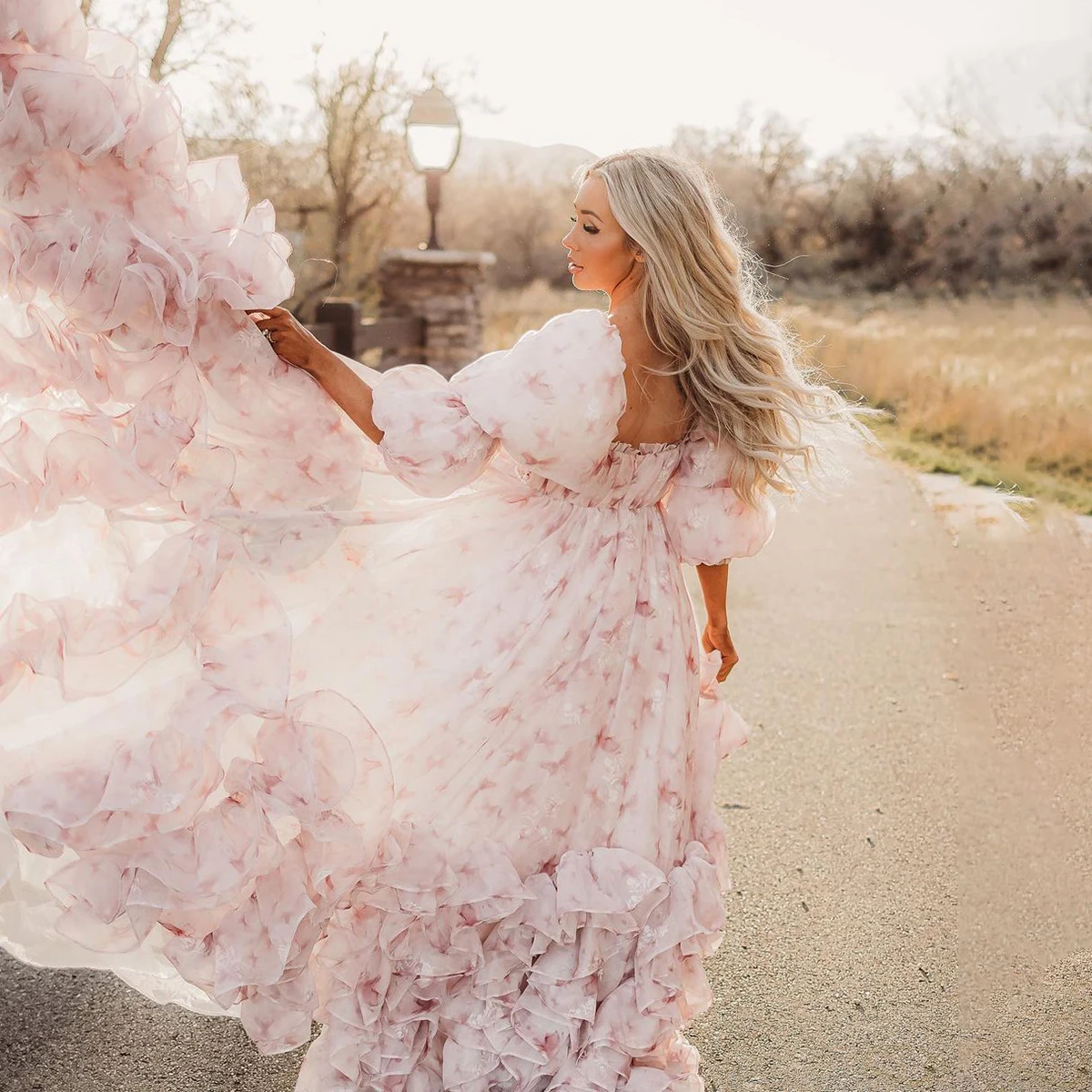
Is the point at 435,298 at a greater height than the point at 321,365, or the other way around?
the point at 321,365

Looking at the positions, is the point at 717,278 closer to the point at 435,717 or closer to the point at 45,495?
the point at 435,717

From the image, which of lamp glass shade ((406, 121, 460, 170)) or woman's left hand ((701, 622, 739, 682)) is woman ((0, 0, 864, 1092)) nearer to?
woman's left hand ((701, 622, 739, 682))

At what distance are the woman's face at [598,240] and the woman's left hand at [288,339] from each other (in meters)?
0.59

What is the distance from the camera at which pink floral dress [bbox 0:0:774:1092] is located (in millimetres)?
2129

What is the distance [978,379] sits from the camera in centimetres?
1345

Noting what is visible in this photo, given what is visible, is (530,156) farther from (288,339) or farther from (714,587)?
(288,339)

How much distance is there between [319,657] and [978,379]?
12392 millimetres

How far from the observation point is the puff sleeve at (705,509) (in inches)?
107

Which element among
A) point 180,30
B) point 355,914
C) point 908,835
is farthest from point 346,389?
point 180,30

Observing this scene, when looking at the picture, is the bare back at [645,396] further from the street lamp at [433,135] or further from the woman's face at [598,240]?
the street lamp at [433,135]

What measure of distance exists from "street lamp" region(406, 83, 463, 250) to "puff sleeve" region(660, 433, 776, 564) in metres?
7.01

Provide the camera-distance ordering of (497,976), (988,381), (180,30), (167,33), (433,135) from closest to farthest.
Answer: (497,976), (167,33), (180,30), (433,135), (988,381)

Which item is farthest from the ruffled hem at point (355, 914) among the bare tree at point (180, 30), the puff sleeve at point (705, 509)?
the bare tree at point (180, 30)

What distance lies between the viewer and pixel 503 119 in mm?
12555
